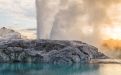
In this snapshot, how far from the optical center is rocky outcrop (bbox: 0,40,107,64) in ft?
209

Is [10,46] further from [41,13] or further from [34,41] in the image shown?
[41,13]

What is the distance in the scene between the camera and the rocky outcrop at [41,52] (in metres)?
63.8

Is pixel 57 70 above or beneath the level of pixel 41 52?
beneath

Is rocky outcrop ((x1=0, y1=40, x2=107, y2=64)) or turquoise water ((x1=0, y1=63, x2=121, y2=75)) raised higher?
rocky outcrop ((x1=0, y1=40, x2=107, y2=64))

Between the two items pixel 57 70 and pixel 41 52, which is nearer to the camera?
pixel 57 70

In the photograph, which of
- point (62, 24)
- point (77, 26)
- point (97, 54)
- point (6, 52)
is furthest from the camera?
point (77, 26)

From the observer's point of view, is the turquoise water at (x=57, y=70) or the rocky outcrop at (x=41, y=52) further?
the rocky outcrop at (x=41, y=52)

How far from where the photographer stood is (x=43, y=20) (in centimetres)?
7956

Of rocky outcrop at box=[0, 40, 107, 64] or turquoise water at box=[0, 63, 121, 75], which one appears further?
rocky outcrop at box=[0, 40, 107, 64]

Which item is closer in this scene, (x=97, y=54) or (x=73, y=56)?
(x=73, y=56)

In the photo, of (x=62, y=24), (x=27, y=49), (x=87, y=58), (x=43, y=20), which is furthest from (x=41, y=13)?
(x=87, y=58)

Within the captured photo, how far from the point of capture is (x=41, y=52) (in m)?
65.1

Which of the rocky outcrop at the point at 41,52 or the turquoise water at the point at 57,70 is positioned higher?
the rocky outcrop at the point at 41,52

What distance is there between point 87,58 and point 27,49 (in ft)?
62.5
